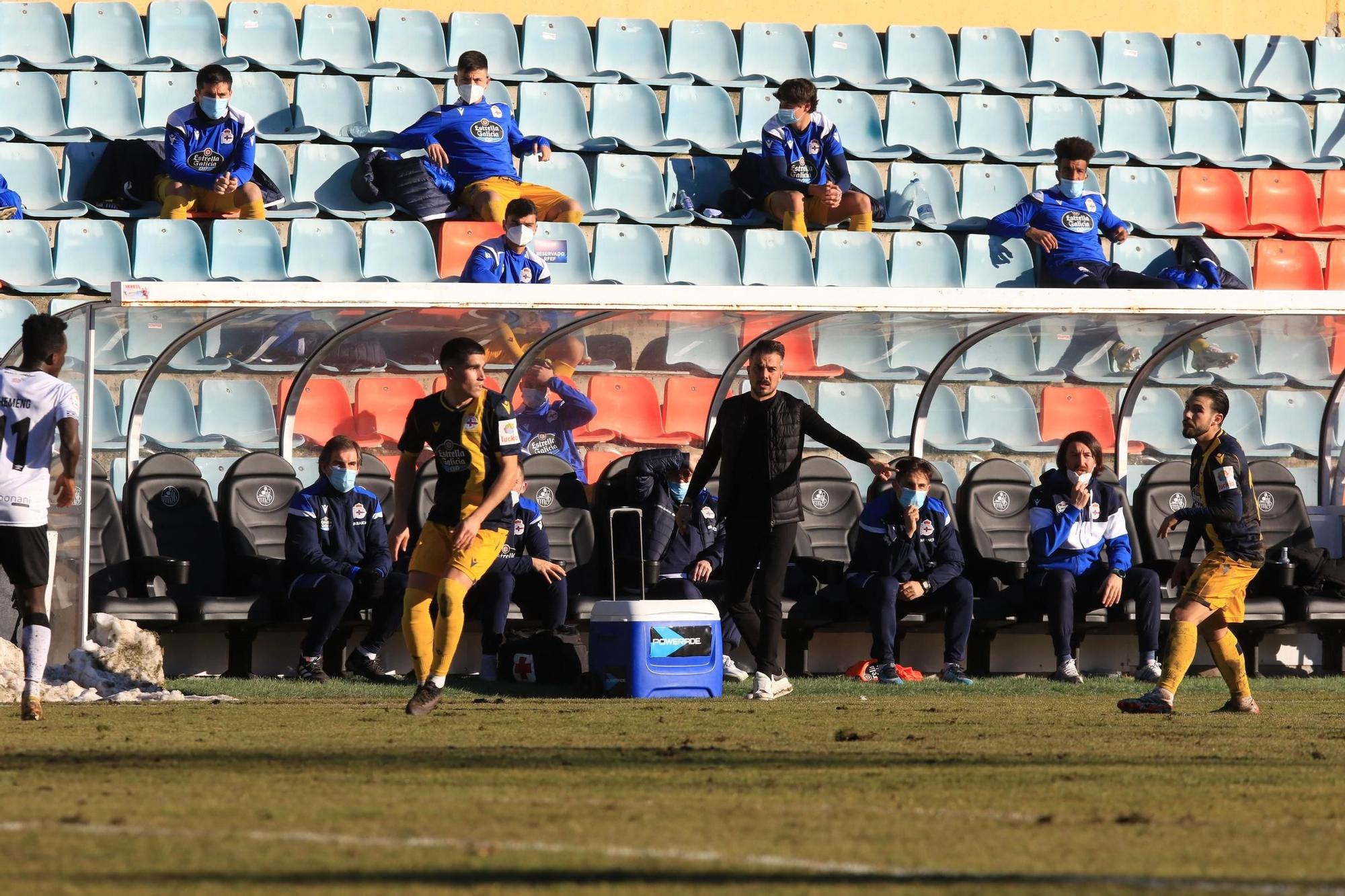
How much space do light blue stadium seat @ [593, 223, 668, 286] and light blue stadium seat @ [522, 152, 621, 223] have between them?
522mm

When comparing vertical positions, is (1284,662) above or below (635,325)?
below

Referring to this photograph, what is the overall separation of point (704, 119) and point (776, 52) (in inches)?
50.3

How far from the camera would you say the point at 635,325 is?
1237 cm

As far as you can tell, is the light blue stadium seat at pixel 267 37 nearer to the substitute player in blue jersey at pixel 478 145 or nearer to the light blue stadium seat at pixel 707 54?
the substitute player in blue jersey at pixel 478 145

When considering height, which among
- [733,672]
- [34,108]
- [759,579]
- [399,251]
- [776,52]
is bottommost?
[733,672]

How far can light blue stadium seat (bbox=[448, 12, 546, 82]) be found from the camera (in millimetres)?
16172

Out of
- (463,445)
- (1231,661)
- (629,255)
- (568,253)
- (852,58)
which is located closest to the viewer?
(463,445)

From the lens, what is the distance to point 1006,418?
536 inches

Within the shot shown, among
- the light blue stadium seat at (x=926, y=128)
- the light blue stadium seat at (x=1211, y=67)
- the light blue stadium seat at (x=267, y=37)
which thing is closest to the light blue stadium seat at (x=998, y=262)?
the light blue stadium seat at (x=926, y=128)

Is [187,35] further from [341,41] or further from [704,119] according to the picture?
[704,119]

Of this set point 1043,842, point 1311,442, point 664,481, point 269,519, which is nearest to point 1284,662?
point 1311,442

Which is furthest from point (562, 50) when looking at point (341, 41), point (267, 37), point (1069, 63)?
point (1069, 63)

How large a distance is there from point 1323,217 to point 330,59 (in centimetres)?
904

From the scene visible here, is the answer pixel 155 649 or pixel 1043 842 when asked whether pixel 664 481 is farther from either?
pixel 1043 842
